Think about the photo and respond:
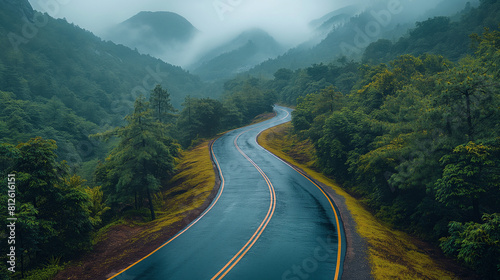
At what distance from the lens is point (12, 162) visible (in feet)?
39.1

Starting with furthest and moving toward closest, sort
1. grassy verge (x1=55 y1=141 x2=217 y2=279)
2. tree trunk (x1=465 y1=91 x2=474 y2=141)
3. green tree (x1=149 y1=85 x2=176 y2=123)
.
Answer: green tree (x1=149 y1=85 x2=176 y2=123), tree trunk (x1=465 y1=91 x2=474 y2=141), grassy verge (x1=55 y1=141 x2=217 y2=279)

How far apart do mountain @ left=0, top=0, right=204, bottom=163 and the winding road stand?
166 feet

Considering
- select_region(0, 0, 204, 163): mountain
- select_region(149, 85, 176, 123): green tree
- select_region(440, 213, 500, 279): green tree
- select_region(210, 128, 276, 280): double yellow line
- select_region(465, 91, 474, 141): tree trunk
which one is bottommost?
select_region(440, 213, 500, 279): green tree

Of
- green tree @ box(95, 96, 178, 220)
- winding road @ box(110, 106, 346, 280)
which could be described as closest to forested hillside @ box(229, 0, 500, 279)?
winding road @ box(110, 106, 346, 280)

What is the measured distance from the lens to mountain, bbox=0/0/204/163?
2470 inches

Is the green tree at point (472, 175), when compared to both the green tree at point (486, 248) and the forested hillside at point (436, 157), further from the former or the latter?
the green tree at point (486, 248)

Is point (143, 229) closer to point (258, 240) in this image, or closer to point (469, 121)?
point (258, 240)

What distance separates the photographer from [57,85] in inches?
4203

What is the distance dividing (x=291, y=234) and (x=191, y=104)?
150ft

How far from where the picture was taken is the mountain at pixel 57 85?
6275 cm

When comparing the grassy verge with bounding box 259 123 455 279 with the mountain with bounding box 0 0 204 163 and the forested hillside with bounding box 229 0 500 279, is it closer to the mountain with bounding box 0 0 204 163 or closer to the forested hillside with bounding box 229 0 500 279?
the forested hillside with bounding box 229 0 500 279

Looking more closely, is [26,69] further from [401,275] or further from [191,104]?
[401,275]

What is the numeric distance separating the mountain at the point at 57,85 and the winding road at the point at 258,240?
5061cm

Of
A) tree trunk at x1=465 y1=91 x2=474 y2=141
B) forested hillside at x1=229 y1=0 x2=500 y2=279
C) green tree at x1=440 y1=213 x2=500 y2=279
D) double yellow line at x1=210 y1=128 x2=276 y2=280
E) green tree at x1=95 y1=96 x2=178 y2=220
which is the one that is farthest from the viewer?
green tree at x1=95 y1=96 x2=178 y2=220
